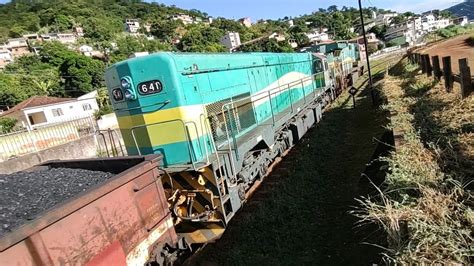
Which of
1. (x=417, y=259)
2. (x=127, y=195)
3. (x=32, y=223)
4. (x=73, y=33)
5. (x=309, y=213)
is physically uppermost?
(x=73, y=33)

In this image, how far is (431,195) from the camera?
3.26 meters

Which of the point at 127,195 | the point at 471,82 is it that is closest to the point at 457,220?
the point at 127,195

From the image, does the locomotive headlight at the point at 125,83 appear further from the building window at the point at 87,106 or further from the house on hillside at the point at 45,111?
the building window at the point at 87,106

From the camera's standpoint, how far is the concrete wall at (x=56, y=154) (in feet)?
38.5

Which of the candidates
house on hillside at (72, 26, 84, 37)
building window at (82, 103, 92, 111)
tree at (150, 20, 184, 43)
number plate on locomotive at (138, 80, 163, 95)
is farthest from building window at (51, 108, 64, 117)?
tree at (150, 20, 184, 43)

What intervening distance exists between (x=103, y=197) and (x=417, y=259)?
110 inches

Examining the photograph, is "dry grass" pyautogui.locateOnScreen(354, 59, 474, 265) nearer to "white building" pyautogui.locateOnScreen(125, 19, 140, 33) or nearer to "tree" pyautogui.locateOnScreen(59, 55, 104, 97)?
"tree" pyautogui.locateOnScreen(59, 55, 104, 97)

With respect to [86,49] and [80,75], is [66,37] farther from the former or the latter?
[80,75]

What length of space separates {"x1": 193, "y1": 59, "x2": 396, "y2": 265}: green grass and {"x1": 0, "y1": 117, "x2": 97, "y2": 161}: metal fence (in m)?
10.4

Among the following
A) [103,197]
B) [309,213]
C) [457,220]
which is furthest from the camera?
[309,213]

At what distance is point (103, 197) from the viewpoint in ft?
10.7

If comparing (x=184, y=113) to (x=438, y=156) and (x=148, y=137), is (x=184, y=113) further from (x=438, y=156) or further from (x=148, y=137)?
(x=438, y=156)

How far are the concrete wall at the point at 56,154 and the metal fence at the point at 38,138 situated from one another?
2.86ft

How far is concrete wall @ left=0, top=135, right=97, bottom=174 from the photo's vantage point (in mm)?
11744
